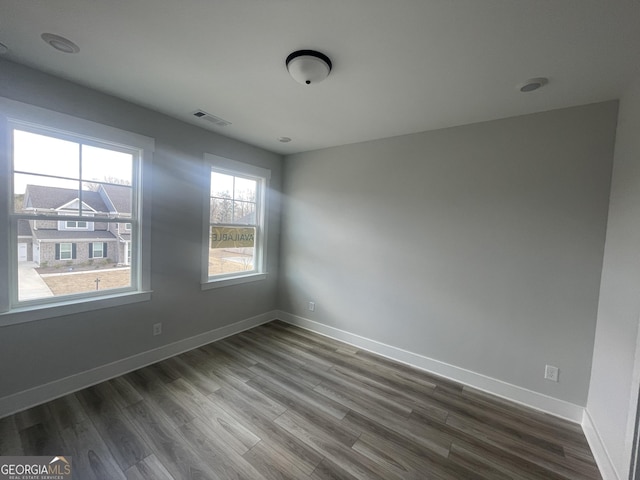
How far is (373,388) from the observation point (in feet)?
7.84

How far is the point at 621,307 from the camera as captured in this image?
1601 mm

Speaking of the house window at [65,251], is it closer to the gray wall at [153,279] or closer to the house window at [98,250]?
the house window at [98,250]

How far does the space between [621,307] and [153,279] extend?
3864mm

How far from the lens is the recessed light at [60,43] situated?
5.04 ft

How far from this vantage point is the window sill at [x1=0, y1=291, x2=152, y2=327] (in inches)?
72.9

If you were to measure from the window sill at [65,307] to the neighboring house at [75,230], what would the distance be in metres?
0.34

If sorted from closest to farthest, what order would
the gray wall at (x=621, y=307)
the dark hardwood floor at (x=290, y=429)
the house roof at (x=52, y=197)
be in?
the gray wall at (x=621, y=307)
the dark hardwood floor at (x=290, y=429)
the house roof at (x=52, y=197)

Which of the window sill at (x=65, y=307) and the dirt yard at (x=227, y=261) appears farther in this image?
the dirt yard at (x=227, y=261)

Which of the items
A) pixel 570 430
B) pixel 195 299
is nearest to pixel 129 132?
pixel 195 299

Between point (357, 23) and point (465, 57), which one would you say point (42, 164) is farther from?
point (465, 57)

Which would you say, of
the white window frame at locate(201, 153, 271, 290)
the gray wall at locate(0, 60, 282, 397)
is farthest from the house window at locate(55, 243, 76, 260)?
the white window frame at locate(201, 153, 271, 290)

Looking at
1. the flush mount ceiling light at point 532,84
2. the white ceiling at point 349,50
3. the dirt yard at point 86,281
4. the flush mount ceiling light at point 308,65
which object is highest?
the white ceiling at point 349,50

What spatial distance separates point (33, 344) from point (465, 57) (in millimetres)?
3760

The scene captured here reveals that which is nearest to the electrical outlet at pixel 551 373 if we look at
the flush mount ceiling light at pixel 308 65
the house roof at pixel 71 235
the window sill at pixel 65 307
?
the flush mount ceiling light at pixel 308 65
